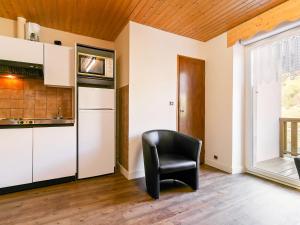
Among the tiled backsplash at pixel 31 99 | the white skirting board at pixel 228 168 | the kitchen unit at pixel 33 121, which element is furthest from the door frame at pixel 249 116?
the tiled backsplash at pixel 31 99

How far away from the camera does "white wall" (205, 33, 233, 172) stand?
2.98 metres

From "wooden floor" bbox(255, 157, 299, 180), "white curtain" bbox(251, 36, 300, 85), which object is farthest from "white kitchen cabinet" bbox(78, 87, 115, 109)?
"wooden floor" bbox(255, 157, 299, 180)

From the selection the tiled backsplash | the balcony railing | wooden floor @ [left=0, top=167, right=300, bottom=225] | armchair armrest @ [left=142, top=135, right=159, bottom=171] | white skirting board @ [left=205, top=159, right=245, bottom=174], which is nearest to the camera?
wooden floor @ [left=0, top=167, right=300, bottom=225]

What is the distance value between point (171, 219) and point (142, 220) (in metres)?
0.29

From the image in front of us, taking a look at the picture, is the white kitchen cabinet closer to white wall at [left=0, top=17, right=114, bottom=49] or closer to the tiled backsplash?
the tiled backsplash

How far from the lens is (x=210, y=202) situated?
201 cm

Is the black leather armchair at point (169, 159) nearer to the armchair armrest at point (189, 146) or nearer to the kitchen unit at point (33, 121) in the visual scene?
the armchair armrest at point (189, 146)

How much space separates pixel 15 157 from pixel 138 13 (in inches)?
102

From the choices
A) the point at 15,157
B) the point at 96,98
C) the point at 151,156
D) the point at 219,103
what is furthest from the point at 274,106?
the point at 15,157

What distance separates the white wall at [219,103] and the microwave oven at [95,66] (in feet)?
6.36

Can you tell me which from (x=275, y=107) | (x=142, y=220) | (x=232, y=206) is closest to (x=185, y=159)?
(x=232, y=206)

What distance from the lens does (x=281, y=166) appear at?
3070 millimetres

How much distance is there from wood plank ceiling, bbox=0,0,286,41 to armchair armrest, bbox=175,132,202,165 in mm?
1827

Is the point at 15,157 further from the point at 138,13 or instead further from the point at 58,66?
the point at 138,13
